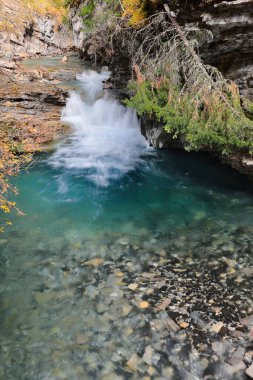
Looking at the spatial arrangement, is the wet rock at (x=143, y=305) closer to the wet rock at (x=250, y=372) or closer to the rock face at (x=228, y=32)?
the wet rock at (x=250, y=372)

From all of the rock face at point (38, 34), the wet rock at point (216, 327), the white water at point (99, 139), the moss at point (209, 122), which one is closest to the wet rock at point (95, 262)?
the wet rock at point (216, 327)

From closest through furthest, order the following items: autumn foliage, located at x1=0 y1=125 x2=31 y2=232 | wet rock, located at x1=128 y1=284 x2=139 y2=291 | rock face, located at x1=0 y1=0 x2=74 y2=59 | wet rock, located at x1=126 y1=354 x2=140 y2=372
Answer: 1. wet rock, located at x1=126 y1=354 x2=140 y2=372
2. wet rock, located at x1=128 y1=284 x2=139 y2=291
3. autumn foliage, located at x1=0 y1=125 x2=31 y2=232
4. rock face, located at x1=0 y1=0 x2=74 y2=59

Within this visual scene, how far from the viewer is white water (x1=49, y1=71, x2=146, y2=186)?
480 inches

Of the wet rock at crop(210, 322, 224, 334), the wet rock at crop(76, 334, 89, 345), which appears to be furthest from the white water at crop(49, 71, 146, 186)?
the wet rock at crop(210, 322, 224, 334)

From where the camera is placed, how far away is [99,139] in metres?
14.6

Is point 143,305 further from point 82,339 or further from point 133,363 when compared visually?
point 82,339

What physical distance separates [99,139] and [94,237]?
7813mm

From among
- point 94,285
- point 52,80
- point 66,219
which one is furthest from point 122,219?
point 52,80

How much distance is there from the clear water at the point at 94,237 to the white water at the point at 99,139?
0.27 feet

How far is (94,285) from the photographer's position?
239 inches

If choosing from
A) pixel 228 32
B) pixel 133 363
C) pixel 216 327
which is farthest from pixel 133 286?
pixel 228 32

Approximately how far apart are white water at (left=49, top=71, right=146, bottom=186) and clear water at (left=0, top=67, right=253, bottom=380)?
8 cm

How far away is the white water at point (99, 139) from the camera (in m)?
12.2

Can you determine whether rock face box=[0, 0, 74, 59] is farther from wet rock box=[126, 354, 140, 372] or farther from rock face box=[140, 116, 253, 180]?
wet rock box=[126, 354, 140, 372]
